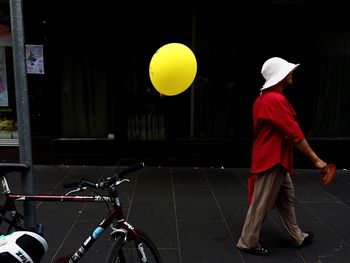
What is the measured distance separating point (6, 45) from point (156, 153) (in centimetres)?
334

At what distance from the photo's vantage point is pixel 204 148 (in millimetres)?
7133

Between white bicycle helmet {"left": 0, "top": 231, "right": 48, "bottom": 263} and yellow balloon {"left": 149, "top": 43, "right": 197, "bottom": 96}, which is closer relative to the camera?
white bicycle helmet {"left": 0, "top": 231, "right": 48, "bottom": 263}

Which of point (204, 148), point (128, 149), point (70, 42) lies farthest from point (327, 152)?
point (70, 42)

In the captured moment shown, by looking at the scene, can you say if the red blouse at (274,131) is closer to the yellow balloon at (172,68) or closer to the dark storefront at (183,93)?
the yellow balloon at (172,68)

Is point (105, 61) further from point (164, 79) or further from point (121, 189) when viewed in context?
point (164, 79)

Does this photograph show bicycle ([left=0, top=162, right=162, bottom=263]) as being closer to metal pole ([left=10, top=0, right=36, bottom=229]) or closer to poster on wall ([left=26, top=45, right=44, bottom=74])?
metal pole ([left=10, top=0, right=36, bottom=229])

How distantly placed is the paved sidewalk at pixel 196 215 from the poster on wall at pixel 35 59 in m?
1.71

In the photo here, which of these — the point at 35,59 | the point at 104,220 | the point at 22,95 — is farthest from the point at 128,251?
the point at 35,59

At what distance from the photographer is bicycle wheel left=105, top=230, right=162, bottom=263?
259cm

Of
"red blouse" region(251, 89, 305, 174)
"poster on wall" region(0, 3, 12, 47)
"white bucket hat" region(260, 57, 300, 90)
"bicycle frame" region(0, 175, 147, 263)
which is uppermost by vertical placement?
"poster on wall" region(0, 3, 12, 47)

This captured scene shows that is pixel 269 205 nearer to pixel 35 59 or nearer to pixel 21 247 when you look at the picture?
pixel 21 247

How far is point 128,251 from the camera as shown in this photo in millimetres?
2754

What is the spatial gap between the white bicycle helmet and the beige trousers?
201 centimetres

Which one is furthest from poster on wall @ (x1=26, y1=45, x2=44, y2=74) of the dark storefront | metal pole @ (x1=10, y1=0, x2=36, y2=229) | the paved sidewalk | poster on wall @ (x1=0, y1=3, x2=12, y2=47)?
metal pole @ (x1=10, y1=0, x2=36, y2=229)
